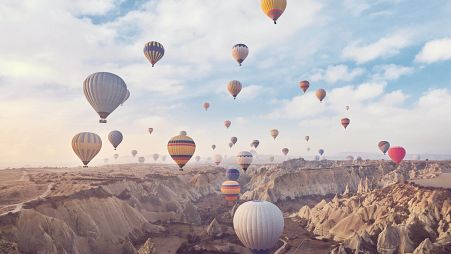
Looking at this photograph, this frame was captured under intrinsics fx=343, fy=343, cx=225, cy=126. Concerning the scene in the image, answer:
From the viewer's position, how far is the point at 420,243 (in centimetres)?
4750

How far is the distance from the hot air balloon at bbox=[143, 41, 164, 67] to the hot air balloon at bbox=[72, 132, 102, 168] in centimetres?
2050

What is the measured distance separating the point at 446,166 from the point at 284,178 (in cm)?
7084

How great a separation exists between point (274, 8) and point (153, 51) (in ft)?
87.0

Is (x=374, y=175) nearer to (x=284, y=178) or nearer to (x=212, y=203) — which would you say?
(x=284, y=178)

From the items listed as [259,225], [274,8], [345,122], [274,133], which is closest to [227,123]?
[274,133]

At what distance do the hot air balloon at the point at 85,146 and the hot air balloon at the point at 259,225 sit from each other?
107 ft

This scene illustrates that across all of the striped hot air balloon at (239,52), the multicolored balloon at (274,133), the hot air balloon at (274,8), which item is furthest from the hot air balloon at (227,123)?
the hot air balloon at (274,8)

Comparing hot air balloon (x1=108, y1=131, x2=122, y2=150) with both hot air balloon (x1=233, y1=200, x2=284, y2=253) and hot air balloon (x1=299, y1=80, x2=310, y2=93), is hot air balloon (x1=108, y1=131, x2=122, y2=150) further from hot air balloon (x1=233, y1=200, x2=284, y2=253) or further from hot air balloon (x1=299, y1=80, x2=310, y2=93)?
hot air balloon (x1=233, y1=200, x2=284, y2=253)

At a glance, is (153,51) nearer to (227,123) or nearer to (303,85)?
(303,85)

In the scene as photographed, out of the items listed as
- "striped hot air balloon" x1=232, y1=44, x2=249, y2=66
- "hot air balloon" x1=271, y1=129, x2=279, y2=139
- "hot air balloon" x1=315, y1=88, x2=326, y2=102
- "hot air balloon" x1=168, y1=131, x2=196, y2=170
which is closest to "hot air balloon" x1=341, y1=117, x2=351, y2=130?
"hot air balloon" x1=315, y1=88, x2=326, y2=102

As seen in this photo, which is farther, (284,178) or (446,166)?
(446,166)

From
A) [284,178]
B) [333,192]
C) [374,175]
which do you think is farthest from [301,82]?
[374,175]

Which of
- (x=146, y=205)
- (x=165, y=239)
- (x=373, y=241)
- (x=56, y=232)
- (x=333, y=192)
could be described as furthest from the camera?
(x=333, y=192)

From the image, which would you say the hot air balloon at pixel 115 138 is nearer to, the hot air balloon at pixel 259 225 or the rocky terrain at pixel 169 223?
the rocky terrain at pixel 169 223
